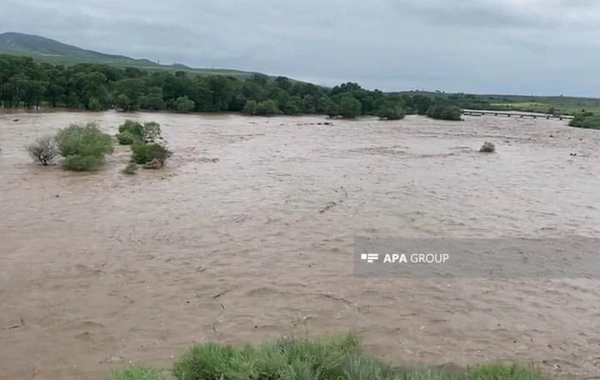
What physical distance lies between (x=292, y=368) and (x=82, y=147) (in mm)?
20466

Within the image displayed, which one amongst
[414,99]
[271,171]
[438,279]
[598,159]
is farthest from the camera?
[414,99]

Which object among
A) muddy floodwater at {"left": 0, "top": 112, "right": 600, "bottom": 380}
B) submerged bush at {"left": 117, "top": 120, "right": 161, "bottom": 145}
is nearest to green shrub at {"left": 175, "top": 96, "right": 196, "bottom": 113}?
submerged bush at {"left": 117, "top": 120, "right": 161, "bottom": 145}

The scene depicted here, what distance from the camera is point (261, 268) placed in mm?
11188

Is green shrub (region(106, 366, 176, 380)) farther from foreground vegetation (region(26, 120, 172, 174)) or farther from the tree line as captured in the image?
the tree line

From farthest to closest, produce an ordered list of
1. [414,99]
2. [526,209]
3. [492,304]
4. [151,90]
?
[414,99]
[151,90]
[526,209]
[492,304]

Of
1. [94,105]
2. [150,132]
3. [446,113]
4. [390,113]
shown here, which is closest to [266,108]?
[390,113]

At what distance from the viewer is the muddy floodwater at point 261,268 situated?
25.7 ft

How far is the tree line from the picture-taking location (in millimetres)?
59797

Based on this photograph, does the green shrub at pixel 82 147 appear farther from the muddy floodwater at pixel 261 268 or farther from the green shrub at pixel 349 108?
the green shrub at pixel 349 108

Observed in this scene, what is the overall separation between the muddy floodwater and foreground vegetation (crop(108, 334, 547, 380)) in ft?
7.96

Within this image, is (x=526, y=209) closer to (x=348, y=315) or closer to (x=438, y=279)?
(x=438, y=279)

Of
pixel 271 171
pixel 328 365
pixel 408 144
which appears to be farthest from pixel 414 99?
pixel 328 365

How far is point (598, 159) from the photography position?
34219mm

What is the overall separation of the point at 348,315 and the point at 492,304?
2.50 meters
